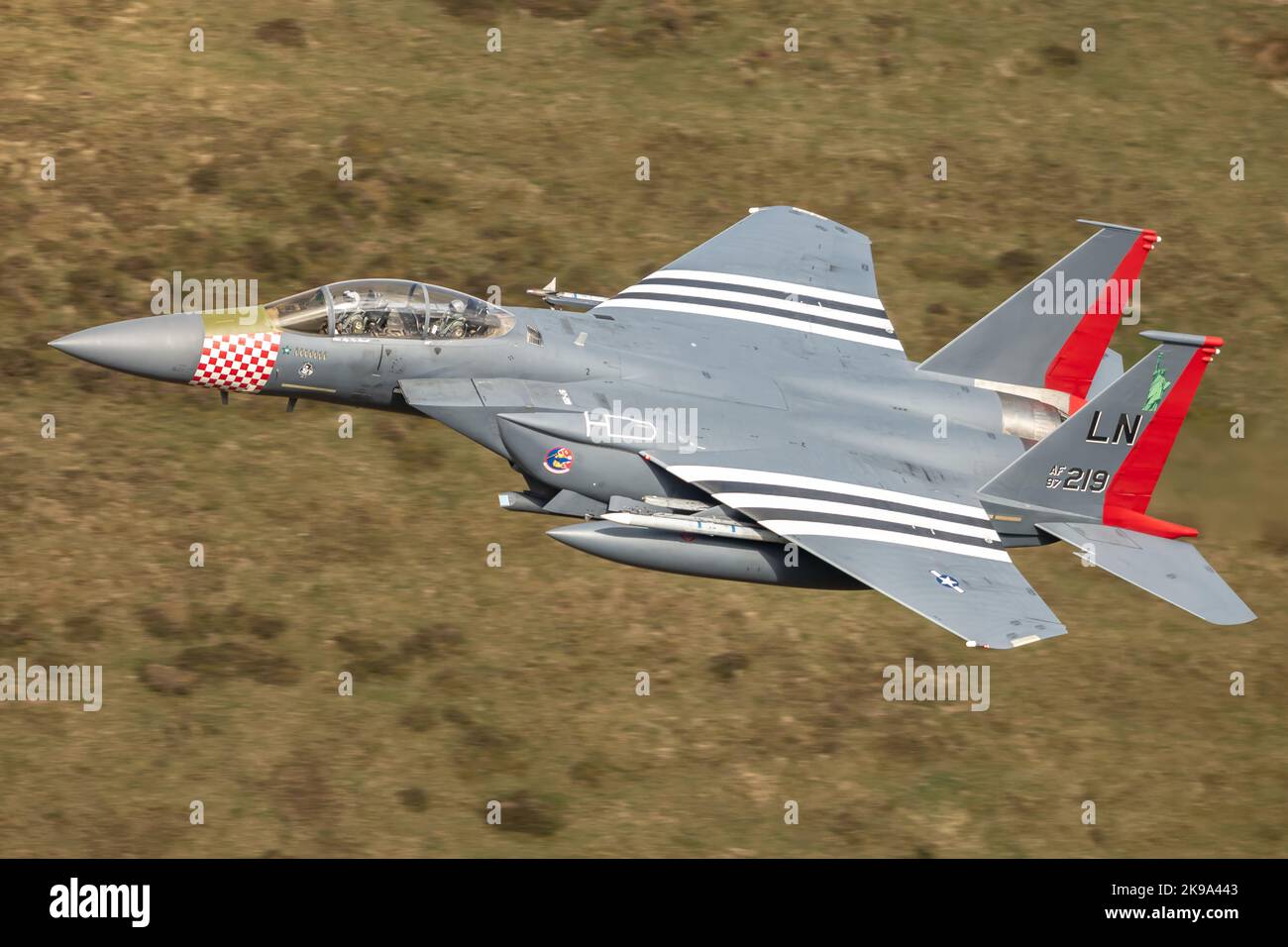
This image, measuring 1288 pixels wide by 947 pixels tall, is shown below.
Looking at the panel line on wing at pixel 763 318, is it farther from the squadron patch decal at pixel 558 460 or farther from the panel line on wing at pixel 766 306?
the squadron patch decal at pixel 558 460

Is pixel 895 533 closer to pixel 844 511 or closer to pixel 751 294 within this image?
pixel 844 511

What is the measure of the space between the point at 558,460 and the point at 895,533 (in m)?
4.30

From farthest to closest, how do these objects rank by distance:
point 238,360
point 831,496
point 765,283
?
point 765,283, point 831,496, point 238,360

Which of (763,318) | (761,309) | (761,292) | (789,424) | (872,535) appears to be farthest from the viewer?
(761,292)

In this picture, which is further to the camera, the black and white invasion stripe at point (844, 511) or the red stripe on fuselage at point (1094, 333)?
the red stripe on fuselage at point (1094, 333)

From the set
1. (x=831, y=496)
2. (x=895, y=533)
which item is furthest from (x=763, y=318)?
(x=895, y=533)

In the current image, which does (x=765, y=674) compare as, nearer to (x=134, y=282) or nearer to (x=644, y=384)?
(x=644, y=384)

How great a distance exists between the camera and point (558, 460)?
854 inches

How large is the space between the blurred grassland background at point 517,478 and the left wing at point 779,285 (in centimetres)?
373

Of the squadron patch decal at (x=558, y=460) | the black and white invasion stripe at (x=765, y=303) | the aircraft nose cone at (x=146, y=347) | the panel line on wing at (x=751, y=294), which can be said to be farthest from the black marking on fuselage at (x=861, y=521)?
the aircraft nose cone at (x=146, y=347)

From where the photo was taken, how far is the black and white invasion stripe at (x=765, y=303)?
2486cm

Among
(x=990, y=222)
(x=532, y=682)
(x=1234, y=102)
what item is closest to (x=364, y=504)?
(x=532, y=682)

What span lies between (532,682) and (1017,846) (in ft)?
22.6

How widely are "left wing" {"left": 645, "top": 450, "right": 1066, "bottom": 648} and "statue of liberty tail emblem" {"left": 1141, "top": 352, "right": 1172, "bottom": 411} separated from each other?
250 centimetres
